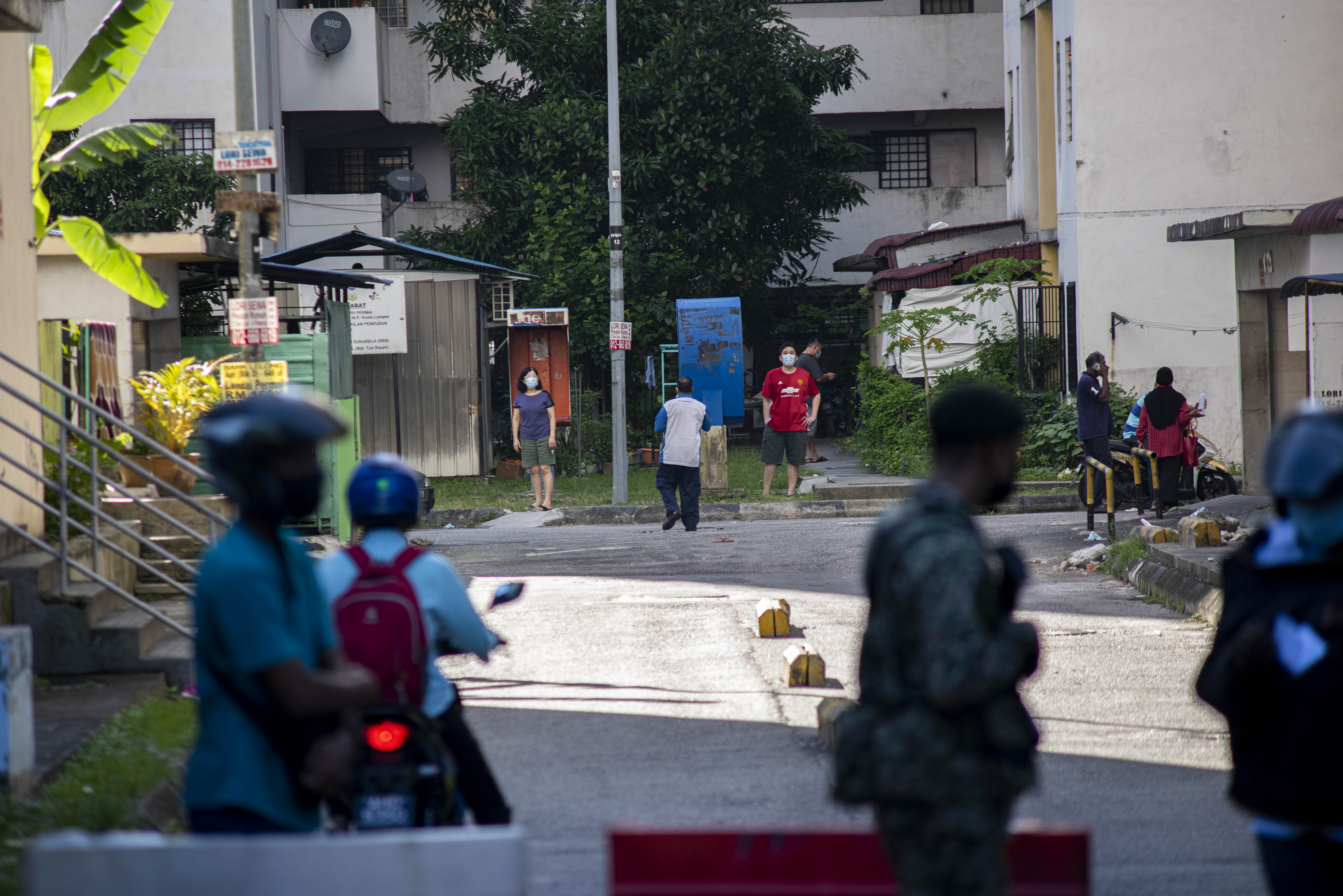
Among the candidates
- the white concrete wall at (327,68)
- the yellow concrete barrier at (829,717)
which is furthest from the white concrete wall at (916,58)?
the yellow concrete barrier at (829,717)

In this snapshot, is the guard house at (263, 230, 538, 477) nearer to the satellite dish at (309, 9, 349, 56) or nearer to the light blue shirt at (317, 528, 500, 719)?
the satellite dish at (309, 9, 349, 56)

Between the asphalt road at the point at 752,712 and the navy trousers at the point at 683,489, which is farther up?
the navy trousers at the point at 683,489

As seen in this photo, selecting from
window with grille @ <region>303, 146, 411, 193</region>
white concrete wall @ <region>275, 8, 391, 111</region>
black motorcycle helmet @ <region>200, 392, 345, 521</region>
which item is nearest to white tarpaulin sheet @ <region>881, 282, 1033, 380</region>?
white concrete wall @ <region>275, 8, 391, 111</region>

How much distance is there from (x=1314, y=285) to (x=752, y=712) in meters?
8.00

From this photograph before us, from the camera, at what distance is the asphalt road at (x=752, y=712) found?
5773mm

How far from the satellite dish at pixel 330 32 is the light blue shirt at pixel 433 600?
27.1 metres

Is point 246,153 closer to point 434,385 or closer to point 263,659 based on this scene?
point 263,659

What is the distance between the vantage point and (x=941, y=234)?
27.2 meters

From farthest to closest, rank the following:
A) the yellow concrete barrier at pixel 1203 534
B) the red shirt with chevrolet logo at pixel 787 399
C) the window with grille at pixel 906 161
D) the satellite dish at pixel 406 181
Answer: the window with grille at pixel 906 161
the satellite dish at pixel 406 181
the red shirt with chevrolet logo at pixel 787 399
the yellow concrete barrier at pixel 1203 534

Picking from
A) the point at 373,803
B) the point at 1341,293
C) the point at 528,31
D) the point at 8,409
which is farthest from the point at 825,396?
the point at 373,803

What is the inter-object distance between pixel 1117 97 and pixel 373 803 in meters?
20.2

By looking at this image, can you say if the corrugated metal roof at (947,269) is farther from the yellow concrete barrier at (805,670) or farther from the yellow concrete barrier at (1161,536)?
the yellow concrete barrier at (805,670)

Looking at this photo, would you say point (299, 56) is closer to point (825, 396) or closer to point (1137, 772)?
point (825, 396)

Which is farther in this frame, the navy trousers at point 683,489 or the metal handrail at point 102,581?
the navy trousers at point 683,489
